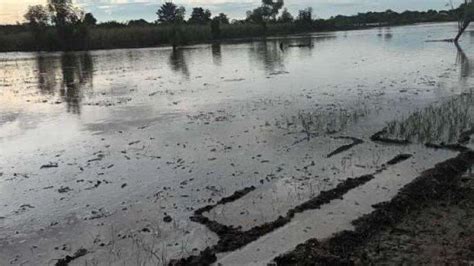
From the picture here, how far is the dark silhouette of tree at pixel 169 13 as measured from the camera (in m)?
89.0

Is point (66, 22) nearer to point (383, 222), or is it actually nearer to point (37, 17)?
point (37, 17)

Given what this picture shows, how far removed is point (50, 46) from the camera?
65.9 m

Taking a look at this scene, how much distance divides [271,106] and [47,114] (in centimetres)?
737

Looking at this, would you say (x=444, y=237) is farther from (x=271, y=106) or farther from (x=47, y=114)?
(x=47, y=114)

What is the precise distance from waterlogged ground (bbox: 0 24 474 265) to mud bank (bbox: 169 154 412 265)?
0.11 metres

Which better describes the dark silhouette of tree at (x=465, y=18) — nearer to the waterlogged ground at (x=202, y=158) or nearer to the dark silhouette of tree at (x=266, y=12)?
the waterlogged ground at (x=202, y=158)

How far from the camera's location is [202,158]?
10.8 meters

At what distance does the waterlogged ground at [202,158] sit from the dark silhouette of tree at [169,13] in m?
69.1

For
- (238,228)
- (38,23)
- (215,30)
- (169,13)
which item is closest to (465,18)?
(215,30)

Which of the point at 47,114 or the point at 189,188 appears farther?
the point at 47,114

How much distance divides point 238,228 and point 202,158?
3831 mm

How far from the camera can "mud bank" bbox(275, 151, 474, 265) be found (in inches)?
230

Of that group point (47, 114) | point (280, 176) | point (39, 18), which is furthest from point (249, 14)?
point (280, 176)

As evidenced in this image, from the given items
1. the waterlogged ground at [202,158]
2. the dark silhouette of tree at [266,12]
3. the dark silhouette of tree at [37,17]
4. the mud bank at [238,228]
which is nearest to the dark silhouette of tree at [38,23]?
the dark silhouette of tree at [37,17]
